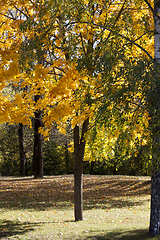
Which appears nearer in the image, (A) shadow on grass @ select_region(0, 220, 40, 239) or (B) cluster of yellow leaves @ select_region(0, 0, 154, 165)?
(B) cluster of yellow leaves @ select_region(0, 0, 154, 165)

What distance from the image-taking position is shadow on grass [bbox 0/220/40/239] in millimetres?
6400

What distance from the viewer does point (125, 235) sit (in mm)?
6211

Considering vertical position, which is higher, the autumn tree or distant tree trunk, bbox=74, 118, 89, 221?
the autumn tree

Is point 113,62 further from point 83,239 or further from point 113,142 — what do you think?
point 83,239

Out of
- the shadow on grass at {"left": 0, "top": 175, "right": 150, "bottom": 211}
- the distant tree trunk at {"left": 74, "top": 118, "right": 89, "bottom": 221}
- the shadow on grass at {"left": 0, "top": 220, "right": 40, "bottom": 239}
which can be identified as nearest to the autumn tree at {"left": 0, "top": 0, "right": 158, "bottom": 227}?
the distant tree trunk at {"left": 74, "top": 118, "right": 89, "bottom": 221}

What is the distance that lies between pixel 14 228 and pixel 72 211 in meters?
3.10

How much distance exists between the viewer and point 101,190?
13641mm

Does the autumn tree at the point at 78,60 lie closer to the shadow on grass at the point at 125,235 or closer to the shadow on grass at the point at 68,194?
the shadow on grass at the point at 125,235

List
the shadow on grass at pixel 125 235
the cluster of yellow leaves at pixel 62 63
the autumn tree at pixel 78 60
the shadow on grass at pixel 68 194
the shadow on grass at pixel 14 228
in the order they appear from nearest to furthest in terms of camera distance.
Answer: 1. the autumn tree at pixel 78 60
2. the cluster of yellow leaves at pixel 62 63
3. the shadow on grass at pixel 125 235
4. the shadow on grass at pixel 14 228
5. the shadow on grass at pixel 68 194

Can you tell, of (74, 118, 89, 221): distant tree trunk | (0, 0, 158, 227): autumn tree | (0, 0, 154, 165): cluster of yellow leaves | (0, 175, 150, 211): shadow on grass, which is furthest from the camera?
(0, 175, 150, 211): shadow on grass

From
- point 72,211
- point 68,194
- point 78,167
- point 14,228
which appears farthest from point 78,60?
point 68,194

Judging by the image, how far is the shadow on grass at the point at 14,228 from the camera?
640 centimetres

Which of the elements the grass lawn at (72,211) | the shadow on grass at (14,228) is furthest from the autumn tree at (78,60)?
the shadow on grass at (14,228)

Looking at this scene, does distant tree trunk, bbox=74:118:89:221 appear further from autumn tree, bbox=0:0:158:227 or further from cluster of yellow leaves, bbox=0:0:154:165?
cluster of yellow leaves, bbox=0:0:154:165
